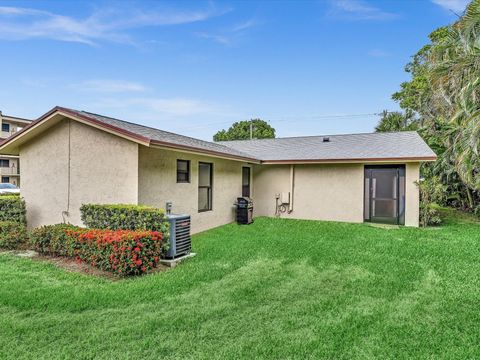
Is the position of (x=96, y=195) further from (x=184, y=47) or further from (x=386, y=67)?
(x=386, y=67)

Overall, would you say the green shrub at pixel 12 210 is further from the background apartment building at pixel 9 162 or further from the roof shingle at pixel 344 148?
the background apartment building at pixel 9 162

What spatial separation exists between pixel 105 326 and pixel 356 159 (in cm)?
998

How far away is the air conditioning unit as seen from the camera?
20.8 ft

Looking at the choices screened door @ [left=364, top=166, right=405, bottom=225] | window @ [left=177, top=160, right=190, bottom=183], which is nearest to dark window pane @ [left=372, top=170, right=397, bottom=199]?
screened door @ [left=364, top=166, right=405, bottom=225]

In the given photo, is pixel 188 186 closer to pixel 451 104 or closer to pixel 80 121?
pixel 80 121

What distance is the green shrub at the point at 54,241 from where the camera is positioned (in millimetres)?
6262

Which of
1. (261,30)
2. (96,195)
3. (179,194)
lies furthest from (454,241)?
(261,30)

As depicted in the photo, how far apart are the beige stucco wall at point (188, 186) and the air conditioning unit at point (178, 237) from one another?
4.80 ft

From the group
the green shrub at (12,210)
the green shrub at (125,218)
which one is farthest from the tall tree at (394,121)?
the green shrub at (12,210)

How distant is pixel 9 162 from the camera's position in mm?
33156

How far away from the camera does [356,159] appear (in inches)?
444

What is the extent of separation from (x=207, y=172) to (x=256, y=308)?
22.2 ft

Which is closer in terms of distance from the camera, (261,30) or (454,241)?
(454,241)

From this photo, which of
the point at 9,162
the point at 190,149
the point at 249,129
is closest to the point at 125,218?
the point at 190,149
